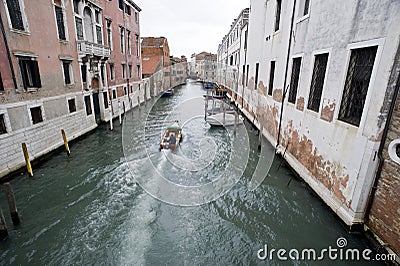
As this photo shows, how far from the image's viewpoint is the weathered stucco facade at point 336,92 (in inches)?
126

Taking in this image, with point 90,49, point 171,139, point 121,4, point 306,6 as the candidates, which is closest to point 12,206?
point 171,139

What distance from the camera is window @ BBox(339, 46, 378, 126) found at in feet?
11.5

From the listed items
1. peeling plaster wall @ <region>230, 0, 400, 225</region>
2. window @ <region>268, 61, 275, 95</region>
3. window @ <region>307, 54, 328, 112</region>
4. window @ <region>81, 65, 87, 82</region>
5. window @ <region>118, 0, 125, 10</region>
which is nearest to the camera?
peeling plaster wall @ <region>230, 0, 400, 225</region>

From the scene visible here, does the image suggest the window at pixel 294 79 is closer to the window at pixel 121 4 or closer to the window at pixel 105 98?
the window at pixel 105 98

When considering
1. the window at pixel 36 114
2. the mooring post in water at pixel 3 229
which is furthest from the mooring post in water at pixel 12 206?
the window at pixel 36 114

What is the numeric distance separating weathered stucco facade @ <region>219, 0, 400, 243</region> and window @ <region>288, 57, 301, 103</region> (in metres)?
0.03

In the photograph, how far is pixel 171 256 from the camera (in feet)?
11.8

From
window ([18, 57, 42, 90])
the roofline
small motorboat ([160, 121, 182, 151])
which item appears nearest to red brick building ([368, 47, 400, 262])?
small motorboat ([160, 121, 182, 151])

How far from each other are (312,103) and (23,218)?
7194 millimetres

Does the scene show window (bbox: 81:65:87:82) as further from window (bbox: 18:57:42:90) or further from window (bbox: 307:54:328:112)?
window (bbox: 307:54:328:112)

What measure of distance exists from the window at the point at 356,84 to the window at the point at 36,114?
8.20m

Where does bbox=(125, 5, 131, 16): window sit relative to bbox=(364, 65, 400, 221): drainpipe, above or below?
above

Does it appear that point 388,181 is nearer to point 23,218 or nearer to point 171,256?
point 171,256

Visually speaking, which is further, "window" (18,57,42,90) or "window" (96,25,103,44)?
"window" (96,25,103,44)
